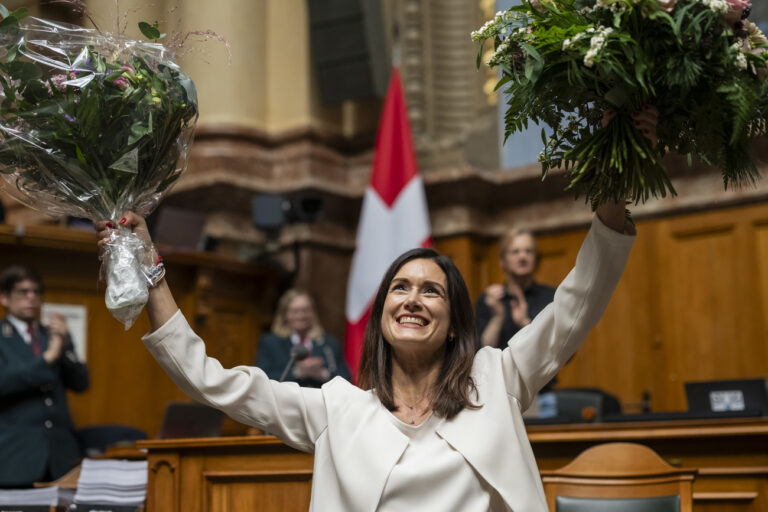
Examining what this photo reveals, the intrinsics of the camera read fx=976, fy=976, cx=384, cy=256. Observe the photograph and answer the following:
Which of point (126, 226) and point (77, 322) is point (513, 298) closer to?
point (126, 226)

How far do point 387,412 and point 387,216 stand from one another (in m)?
4.22

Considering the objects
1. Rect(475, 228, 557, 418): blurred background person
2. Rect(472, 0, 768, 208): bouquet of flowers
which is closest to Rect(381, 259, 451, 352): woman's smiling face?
Rect(472, 0, 768, 208): bouquet of flowers

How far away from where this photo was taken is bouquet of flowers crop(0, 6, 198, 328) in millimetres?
2135

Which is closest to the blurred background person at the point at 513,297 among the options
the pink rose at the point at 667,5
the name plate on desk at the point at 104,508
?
the name plate on desk at the point at 104,508

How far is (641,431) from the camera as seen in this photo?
321 cm

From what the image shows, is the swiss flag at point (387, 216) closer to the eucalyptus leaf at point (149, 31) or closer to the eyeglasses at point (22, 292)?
the eyeglasses at point (22, 292)

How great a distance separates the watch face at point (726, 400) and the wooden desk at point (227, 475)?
1.68 meters

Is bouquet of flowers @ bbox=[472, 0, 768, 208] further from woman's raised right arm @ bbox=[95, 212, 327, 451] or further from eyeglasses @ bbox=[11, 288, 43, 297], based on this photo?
eyeglasses @ bbox=[11, 288, 43, 297]

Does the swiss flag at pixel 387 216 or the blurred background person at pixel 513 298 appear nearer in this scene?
the blurred background person at pixel 513 298

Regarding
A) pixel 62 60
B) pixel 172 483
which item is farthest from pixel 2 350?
pixel 62 60

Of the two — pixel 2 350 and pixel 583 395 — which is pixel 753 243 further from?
pixel 2 350

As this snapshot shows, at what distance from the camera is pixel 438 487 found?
2.08 meters

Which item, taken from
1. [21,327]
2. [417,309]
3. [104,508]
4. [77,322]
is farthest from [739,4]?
[77,322]

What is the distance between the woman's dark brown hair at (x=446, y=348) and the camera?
2.24m
